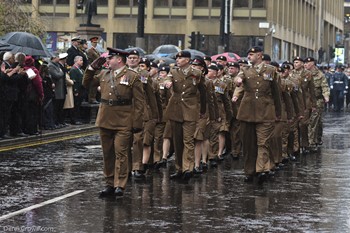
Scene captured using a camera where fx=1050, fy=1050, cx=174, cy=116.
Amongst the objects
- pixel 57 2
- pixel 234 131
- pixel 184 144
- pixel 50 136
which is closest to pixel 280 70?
pixel 234 131

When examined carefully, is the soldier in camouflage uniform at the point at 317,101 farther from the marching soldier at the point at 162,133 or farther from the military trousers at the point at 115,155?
the military trousers at the point at 115,155

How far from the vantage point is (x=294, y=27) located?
83438 mm

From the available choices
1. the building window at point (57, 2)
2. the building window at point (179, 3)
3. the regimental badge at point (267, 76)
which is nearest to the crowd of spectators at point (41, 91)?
the regimental badge at point (267, 76)

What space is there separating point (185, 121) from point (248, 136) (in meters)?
0.98

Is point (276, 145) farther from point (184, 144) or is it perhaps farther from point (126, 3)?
point (126, 3)

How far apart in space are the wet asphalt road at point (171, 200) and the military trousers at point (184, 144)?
0.89 feet

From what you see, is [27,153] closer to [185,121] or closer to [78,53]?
[185,121]

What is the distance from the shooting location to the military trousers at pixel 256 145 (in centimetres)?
1572

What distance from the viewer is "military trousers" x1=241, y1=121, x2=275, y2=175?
15.7m

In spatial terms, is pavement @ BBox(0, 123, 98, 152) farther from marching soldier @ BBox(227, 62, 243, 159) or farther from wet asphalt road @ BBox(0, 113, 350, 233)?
marching soldier @ BBox(227, 62, 243, 159)

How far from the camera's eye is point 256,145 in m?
15.9

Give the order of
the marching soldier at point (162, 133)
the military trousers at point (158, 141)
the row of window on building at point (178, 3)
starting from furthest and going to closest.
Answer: the row of window on building at point (178, 3) < the military trousers at point (158, 141) < the marching soldier at point (162, 133)

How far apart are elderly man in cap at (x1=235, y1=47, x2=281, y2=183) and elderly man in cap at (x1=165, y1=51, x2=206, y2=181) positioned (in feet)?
2.29

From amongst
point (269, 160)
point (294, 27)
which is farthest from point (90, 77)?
point (294, 27)
